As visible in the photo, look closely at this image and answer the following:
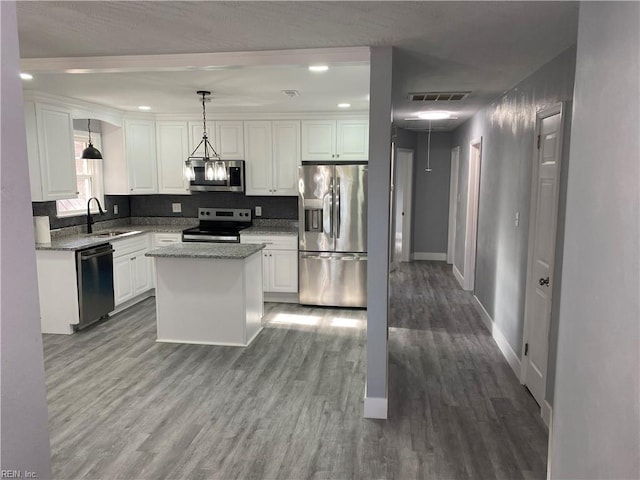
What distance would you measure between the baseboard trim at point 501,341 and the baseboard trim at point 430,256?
3.25m

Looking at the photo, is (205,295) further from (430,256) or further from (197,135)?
(430,256)

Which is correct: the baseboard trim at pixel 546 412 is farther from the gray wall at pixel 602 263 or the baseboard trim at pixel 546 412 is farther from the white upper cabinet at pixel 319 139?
the white upper cabinet at pixel 319 139

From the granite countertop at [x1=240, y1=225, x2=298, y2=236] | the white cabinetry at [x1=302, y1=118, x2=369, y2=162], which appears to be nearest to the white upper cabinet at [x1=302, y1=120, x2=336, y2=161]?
the white cabinetry at [x1=302, y1=118, x2=369, y2=162]

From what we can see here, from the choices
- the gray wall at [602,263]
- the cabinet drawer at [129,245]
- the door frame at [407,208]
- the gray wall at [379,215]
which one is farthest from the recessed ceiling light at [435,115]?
the gray wall at [602,263]

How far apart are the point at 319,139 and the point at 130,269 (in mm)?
2887

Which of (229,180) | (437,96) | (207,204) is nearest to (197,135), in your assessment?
(229,180)

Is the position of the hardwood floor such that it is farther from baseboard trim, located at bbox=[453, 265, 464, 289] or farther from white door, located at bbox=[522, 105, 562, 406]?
baseboard trim, located at bbox=[453, 265, 464, 289]

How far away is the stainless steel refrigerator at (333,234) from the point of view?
5324 mm

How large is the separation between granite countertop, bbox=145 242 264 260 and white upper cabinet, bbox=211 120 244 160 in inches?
74.5

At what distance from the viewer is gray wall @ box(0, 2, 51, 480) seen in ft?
2.30

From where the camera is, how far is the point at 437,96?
4.67 m

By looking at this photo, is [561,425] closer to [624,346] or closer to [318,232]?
[624,346]

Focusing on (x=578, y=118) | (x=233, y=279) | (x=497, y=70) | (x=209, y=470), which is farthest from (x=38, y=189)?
(x=578, y=118)

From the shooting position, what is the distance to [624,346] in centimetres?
121
